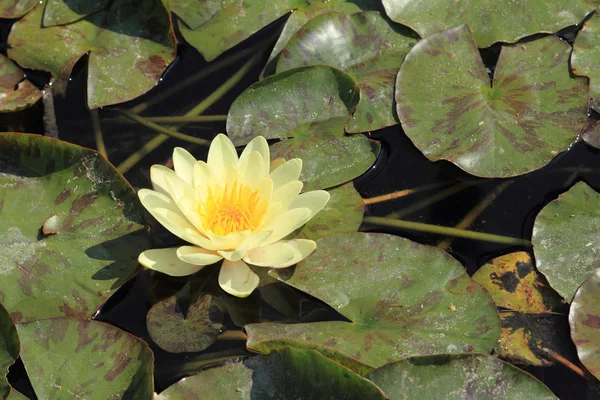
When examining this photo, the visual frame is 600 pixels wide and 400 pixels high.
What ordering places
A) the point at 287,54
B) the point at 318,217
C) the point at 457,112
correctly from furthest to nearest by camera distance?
the point at 287,54
the point at 457,112
the point at 318,217

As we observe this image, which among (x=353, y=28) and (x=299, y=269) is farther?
(x=353, y=28)

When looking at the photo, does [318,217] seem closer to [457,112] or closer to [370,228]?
[370,228]

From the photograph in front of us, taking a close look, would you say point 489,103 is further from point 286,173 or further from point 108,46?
point 108,46

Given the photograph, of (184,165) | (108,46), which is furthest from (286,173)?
(108,46)

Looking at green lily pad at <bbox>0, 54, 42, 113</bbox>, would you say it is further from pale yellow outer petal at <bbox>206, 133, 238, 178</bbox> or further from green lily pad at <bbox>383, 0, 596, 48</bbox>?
green lily pad at <bbox>383, 0, 596, 48</bbox>

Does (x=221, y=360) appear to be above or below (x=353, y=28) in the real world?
below

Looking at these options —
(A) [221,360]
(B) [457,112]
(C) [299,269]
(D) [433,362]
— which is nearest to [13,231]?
(A) [221,360]
